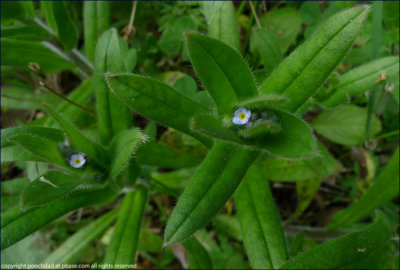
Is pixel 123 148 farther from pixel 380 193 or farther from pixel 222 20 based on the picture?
pixel 380 193

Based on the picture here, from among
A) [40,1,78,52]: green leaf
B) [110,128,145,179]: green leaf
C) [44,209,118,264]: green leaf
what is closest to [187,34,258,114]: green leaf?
[110,128,145,179]: green leaf

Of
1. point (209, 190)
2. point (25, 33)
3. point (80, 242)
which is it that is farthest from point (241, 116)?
point (25, 33)

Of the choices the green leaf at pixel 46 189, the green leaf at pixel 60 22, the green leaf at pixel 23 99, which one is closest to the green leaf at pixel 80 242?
the green leaf at pixel 46 189

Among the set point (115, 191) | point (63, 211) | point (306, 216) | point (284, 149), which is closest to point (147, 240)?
point (115, 191)

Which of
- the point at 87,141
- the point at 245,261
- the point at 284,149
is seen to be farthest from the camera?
the point at 245,261

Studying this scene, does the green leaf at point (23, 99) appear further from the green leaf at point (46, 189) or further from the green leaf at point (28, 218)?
the green leaf at point (46, 189)

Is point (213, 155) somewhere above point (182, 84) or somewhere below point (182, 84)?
above

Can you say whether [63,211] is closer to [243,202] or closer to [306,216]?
[243,202]
